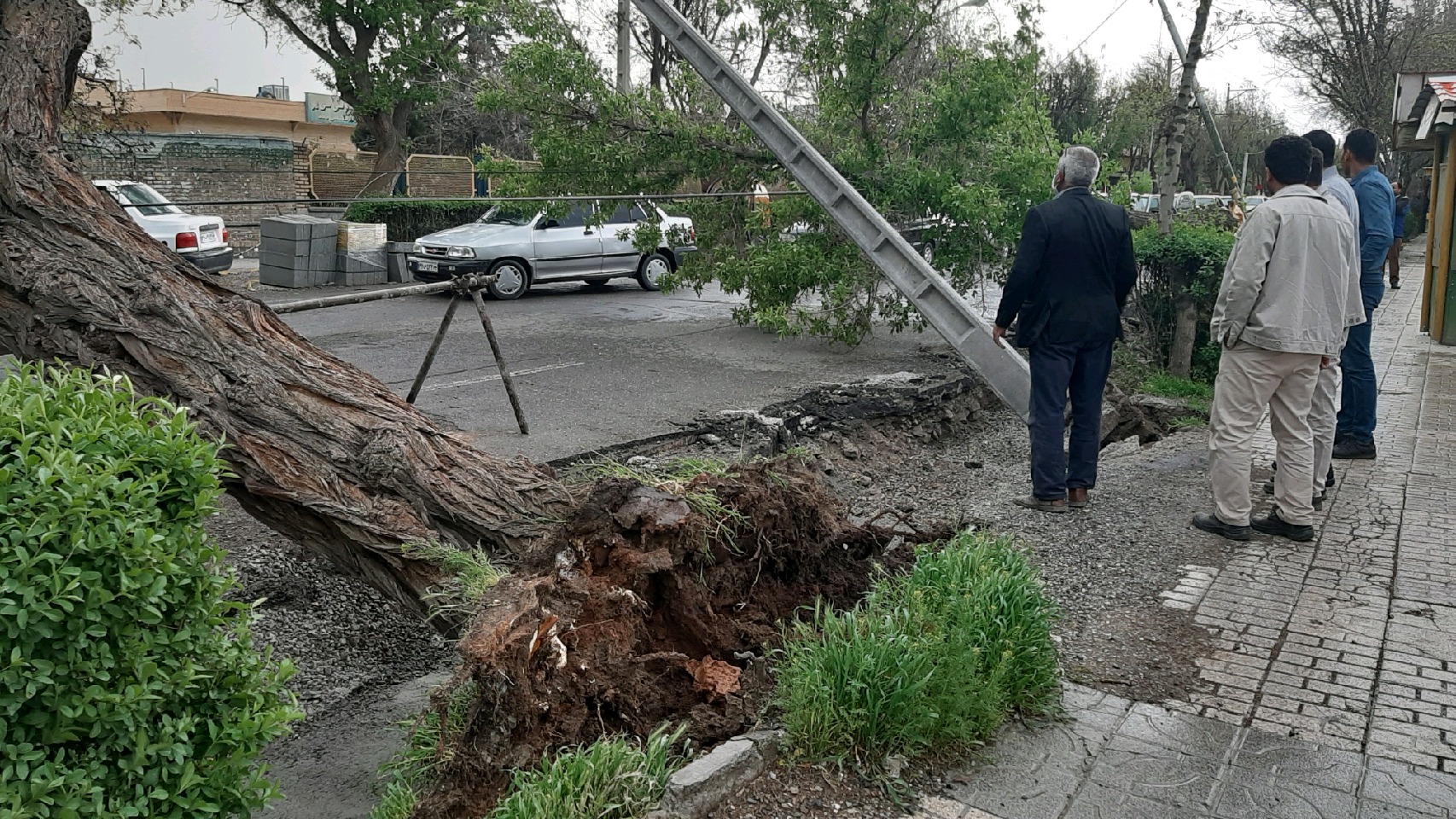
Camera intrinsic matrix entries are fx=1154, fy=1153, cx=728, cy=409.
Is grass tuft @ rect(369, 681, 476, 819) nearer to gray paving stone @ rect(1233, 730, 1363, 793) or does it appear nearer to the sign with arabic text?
gray paving stone @ rect(1233, 730, 1363, 793)

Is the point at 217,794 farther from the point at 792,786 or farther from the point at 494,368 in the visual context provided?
the point at 494,368

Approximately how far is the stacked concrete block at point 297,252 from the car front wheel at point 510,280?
394cm

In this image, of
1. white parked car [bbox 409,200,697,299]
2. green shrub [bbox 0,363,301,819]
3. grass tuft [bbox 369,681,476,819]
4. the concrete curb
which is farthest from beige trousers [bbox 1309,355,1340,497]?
white parked car [bbox 409,200,697,299]

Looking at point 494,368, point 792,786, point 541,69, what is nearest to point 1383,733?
point 792,786

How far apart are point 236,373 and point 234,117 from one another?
37979 millimetres

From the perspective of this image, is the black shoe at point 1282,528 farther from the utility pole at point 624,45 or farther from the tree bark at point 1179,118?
the utility pole at point 624,45

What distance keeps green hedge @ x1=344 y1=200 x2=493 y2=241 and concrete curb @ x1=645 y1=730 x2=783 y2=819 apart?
20.1m

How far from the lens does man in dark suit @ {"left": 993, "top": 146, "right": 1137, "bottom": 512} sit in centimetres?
643

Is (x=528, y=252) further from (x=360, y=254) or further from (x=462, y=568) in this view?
(x=462, y=568)

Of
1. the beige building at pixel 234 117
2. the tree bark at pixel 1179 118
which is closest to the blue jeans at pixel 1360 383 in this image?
the tree bark at pixel 1179 118

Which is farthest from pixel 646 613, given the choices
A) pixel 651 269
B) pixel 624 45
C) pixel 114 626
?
pixel 624 45

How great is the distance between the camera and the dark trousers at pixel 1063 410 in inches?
256

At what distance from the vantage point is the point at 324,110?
149ft

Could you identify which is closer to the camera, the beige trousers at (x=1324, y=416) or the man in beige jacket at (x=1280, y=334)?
the man in beige jacket at (x=1280, y=334)
